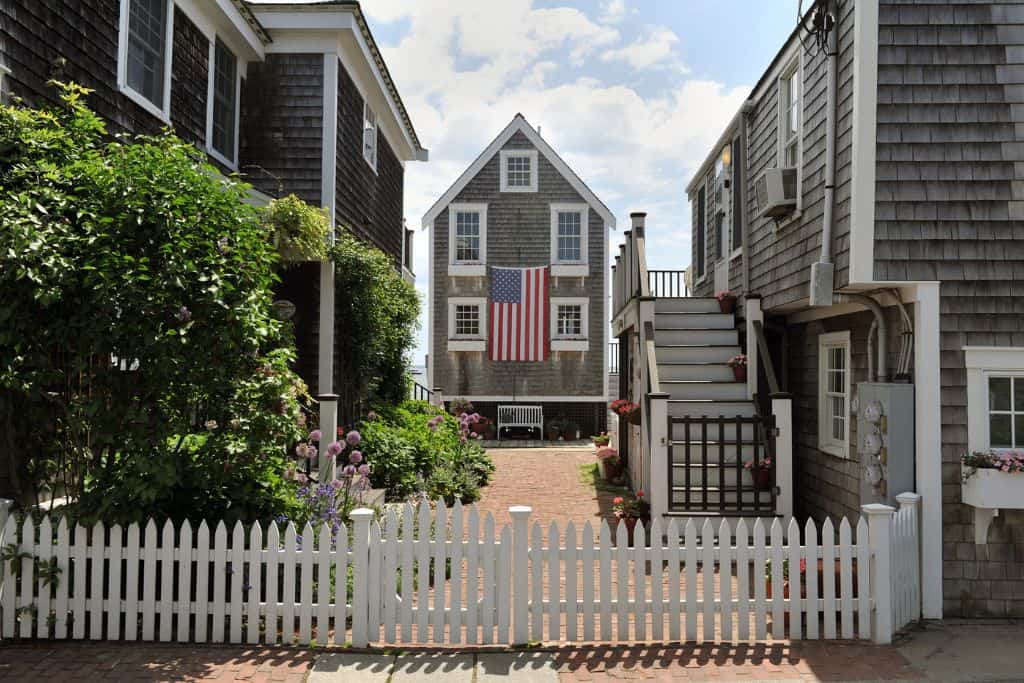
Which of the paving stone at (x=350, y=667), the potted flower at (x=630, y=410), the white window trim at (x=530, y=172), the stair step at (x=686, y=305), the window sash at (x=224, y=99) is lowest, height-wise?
the paving stone at (x=350, y=667)

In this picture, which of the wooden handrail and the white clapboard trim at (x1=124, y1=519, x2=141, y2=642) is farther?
the wooden handrail

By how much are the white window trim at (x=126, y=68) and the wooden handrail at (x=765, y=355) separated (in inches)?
291

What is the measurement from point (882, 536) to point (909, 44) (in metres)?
4.01

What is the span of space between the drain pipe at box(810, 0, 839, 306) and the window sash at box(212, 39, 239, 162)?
7.57 m

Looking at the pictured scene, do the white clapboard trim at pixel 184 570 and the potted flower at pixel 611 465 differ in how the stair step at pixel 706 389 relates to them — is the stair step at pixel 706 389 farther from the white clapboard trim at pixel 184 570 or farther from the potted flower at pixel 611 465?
the white clapboard trim at pixel 184 570

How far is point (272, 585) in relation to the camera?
4883 millimetres

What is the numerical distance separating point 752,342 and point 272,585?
21.4 feet

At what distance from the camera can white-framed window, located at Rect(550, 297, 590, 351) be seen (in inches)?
839

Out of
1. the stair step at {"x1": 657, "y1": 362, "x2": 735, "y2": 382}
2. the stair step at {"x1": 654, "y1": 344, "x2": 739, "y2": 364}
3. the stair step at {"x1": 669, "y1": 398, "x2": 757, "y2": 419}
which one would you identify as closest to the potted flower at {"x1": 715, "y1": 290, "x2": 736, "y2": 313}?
the stair step at {"x1": 654, "y1": 344, "x2": 739, "y2": 364}

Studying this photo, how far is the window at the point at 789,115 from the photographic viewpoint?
8.31 meters

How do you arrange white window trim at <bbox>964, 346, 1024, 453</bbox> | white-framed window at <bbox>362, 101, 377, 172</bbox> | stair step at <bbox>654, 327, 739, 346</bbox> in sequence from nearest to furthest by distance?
white window trim at <bbox>964, 346, 1024, 453</bbox>, stair step at <bbox>654, 327, 739, 346</bbox>, white-framed window at <bbox>362, 101, 377, 172</bbox>

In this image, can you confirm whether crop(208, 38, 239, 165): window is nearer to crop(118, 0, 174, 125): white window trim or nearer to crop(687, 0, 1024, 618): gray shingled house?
crop(118, 0, 174, 125): white window trim

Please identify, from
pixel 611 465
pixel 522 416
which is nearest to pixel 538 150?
pixel 522 416

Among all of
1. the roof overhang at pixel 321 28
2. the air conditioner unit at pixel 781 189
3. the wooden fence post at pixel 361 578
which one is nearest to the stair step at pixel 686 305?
the air conditioner unit at pixel 781 189
